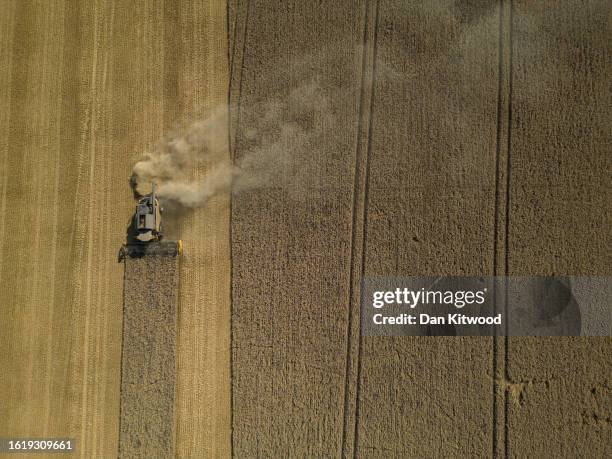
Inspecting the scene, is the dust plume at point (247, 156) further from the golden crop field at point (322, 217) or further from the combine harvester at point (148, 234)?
the combine harvester at point (148, 234)

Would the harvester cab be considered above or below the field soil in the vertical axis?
above

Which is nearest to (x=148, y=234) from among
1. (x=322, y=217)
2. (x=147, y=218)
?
(x=147, y=218)

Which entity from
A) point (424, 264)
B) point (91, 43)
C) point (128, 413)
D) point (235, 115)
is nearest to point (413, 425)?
point (424, 264)

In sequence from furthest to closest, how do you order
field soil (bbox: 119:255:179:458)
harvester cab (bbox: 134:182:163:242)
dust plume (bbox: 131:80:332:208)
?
dust plume (bbox: 131:80:332:208) < field soil (bbox: 119:255:179:458) < harvester cab (bbox: 134:182:163:242)

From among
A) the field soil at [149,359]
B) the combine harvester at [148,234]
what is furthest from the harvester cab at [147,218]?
the field soil at [149,359]

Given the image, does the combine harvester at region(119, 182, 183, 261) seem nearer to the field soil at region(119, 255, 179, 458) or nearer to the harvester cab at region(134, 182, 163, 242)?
the harvester cab at region(134, 182, 163, 242)

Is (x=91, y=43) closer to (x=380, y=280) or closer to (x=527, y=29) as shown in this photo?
(x=380, y=280)

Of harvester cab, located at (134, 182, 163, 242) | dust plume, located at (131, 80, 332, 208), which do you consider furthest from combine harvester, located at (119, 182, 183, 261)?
dust plume, located at (131, 80, 332, 208)
